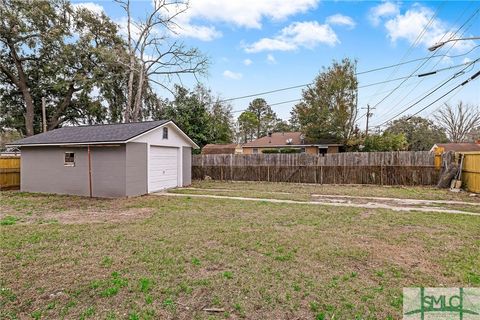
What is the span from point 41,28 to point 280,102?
20.1 meters

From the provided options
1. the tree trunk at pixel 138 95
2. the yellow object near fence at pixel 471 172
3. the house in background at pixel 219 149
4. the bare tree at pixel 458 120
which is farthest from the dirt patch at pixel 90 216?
the bare tree at pixel 458 120

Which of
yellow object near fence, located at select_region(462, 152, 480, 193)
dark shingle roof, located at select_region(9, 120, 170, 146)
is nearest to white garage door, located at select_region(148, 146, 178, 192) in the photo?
dark shingle roof, located at select_region(9, 120, 170, 146)

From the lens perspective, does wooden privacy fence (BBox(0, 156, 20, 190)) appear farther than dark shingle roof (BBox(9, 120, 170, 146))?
Yes

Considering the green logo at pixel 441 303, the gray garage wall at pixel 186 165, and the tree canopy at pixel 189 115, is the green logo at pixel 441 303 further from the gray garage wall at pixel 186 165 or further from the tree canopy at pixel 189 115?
the tree canopy at pixel 189 115

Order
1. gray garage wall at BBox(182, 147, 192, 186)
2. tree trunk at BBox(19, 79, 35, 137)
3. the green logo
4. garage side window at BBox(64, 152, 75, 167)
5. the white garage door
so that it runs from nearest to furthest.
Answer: the green logo
garage side window at BBox(64, 152, 75, 167)
the white garage door
gray garage wall at BBox(182, 147, 192, 186)
tree trunk at BBox(19, 79, 35, 137)

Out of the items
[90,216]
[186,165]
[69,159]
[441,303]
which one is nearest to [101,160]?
[69,159]

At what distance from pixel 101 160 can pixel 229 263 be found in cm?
855

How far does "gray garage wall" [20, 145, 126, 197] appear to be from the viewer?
10.3 metres

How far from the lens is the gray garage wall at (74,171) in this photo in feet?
33.7

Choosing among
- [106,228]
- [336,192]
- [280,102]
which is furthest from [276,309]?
[280,102]

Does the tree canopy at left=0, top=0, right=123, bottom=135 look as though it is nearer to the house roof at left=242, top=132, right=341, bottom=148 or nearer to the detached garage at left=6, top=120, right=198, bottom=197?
the detached garage at left=6, top=120, right=198, bottom=197

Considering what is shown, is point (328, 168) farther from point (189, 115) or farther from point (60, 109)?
point (60, 109)

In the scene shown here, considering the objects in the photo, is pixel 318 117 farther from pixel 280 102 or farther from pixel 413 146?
pixel 413 146

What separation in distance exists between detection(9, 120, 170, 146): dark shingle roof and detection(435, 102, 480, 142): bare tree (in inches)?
1496
